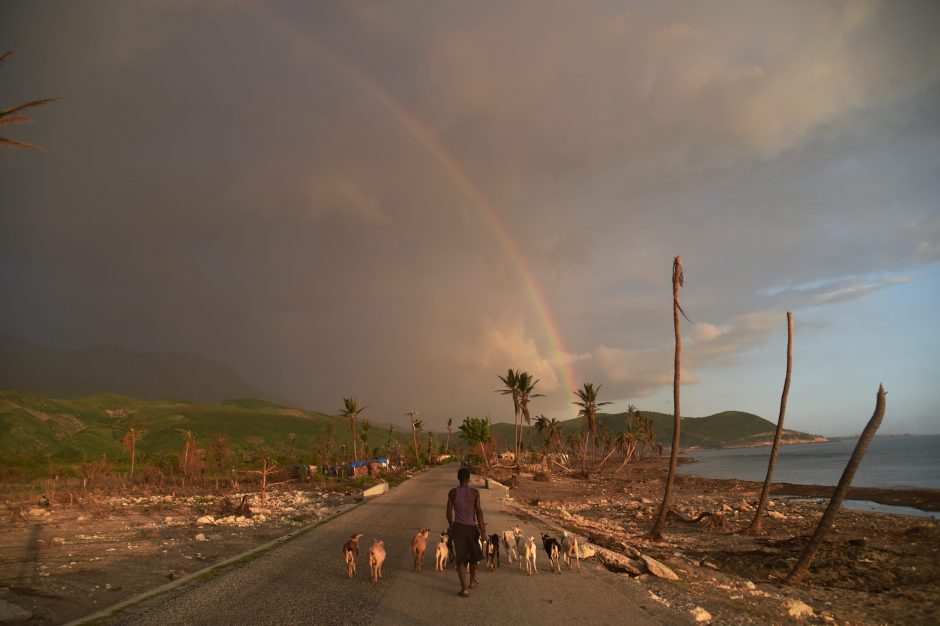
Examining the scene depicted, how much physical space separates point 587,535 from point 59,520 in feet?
92.6

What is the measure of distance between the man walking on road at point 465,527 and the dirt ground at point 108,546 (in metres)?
7.99

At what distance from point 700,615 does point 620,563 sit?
14.2 ft

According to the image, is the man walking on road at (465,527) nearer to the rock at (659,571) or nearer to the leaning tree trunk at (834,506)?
the rock at (659,571)

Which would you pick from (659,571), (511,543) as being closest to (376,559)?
(511,543)

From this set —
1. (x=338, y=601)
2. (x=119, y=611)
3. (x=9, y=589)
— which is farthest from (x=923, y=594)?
(x=9, y=589)

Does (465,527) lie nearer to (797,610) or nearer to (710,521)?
(797,610)

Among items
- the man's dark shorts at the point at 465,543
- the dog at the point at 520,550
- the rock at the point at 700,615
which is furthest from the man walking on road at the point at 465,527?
the rock at the point at 700,615

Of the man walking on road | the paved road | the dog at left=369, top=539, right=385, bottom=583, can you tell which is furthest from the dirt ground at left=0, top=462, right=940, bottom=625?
the dog at left=369, top=539, right=385, bottom=583

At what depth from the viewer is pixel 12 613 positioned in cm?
1073

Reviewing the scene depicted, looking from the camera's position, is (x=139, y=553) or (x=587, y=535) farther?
(x=587, y=535)

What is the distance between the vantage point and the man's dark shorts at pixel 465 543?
416 inches

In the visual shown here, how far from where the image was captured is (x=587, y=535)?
20.6m

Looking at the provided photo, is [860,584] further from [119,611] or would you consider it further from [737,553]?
[119,611]

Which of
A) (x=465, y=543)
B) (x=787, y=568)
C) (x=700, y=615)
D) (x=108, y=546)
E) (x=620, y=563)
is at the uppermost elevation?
(x=465, y=543)
